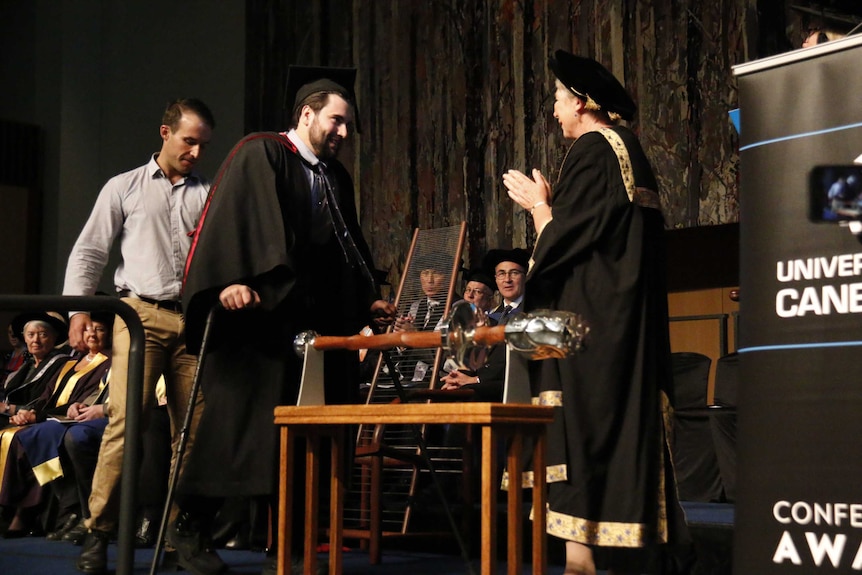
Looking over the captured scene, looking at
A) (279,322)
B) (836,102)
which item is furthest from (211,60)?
(836,102)

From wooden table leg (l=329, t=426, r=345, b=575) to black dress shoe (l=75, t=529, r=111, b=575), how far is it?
1.21m

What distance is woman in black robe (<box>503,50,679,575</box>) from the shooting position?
9.16ft

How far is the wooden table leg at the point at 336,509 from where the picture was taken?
2709 millimetres

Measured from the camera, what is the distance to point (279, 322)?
3.34m

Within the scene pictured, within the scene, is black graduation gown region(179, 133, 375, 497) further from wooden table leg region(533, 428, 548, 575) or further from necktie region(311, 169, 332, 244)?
wooden table leg region(533, 428, 548, 575)

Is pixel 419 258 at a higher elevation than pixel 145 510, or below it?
higher

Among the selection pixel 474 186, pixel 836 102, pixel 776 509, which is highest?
pixel 474 186

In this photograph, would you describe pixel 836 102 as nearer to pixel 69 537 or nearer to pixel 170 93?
pixel 69 537

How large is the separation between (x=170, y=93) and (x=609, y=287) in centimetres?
758

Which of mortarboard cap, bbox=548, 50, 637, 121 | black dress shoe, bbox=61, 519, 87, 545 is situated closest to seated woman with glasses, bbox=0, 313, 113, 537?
black dress shoe, bbox=61, 519, 87, 545

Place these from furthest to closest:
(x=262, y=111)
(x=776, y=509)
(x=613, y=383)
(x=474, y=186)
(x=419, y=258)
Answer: (x=262, y=111)
(x=474, y=186)
(x=419, y=258)
(x=613, y=383)
(x=776, y=509)

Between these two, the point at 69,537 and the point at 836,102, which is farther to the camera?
the point at 69,537

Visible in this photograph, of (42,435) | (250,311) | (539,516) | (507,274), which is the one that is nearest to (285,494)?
(539,516)

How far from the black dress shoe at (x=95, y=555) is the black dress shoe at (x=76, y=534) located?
141 cm
